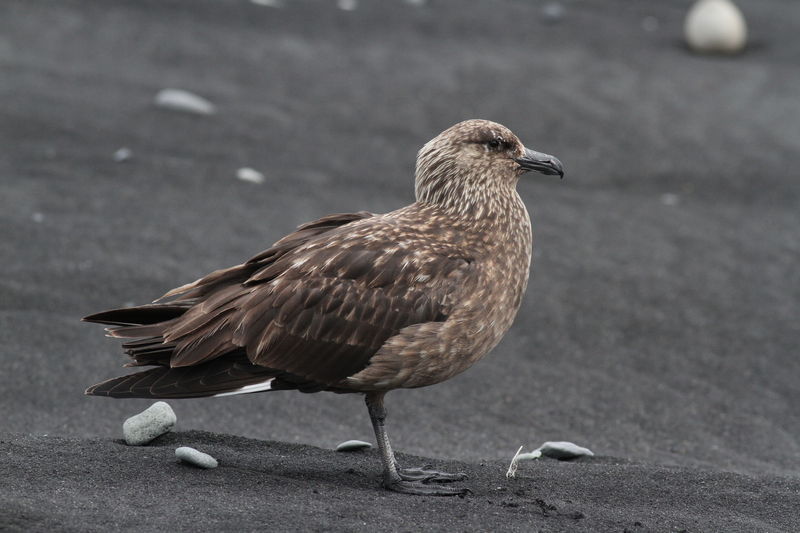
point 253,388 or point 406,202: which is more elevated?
point 406,202

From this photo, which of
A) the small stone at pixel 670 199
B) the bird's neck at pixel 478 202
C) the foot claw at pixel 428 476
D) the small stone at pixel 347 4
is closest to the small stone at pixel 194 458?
the foot claw at pixel 428 476

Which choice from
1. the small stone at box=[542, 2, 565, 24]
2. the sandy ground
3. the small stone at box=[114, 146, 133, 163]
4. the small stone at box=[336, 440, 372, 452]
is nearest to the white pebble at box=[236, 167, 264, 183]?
the sandy ground

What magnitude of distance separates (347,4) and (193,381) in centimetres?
1101

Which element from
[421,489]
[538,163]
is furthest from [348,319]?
[538,163]

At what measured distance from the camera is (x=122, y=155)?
10438 mm

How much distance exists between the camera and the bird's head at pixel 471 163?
568 centimetres

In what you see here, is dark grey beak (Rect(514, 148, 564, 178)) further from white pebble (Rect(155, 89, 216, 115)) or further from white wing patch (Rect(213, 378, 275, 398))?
white pebble (Rect(155, 89, 216, 115))

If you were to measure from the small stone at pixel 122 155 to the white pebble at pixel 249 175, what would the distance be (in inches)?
42.5

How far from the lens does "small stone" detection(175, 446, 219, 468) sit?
510 centimetres

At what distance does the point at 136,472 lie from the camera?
5012 mm

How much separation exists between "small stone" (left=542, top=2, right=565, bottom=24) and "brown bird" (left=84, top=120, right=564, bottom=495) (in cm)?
1068

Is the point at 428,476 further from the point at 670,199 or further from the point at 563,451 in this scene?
the point at 670,199

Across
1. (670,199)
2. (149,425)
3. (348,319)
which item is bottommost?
(149,425)

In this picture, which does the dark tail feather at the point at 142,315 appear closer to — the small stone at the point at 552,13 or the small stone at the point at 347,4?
the small stone at the point at 347,4
